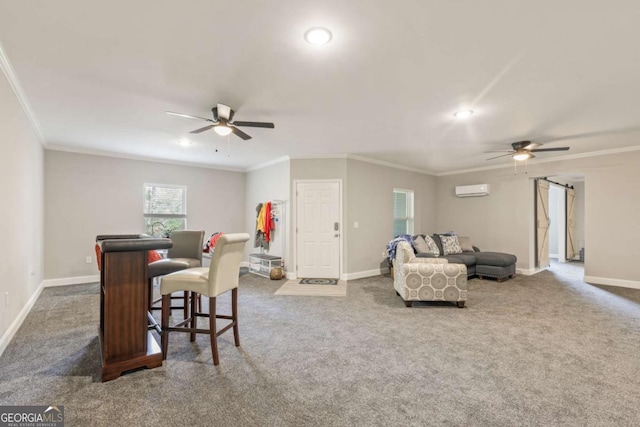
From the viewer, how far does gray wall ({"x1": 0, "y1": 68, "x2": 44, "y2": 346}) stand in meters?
2.61

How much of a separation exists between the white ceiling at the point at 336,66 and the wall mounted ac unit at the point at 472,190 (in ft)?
8.30

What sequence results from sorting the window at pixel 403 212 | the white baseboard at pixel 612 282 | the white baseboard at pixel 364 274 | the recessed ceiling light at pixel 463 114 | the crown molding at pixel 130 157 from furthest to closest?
1. the window at pixel 403 212
2. the white baseboard at pixel 364 274
3. the crown molding at pixel 130 157
4. the white baseboard at pixel 612 282
5. the recessed ceiling light at pixel 463 114

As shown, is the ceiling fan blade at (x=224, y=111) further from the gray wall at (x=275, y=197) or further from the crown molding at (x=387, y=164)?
the crown molding at (x=387, y=164)

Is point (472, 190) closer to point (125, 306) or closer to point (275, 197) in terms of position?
point (275, 197)

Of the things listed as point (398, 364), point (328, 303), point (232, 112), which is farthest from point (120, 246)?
point (328, 303)

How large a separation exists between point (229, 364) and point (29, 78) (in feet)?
10.4

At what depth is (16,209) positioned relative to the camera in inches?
121

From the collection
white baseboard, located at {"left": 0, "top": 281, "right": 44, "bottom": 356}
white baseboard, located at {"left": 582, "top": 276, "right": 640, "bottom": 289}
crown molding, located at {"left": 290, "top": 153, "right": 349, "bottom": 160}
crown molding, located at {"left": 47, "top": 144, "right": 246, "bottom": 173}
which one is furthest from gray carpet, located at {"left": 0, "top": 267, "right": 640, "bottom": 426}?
crown molding, located at {"left": 290, "top": 153, "right": 349, "bottom": 160}

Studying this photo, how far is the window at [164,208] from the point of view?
20.1 feet

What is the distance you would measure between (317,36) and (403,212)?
227 inches

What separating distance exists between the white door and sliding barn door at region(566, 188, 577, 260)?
7.21 meters

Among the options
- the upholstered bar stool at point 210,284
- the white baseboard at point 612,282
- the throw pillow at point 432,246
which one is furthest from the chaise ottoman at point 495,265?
the upholstered bar stool at point 210,284

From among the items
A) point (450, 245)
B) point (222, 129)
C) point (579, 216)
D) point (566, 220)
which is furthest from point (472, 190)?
point (222, 129)

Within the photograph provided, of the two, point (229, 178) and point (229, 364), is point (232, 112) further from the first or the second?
point (229, 178)
